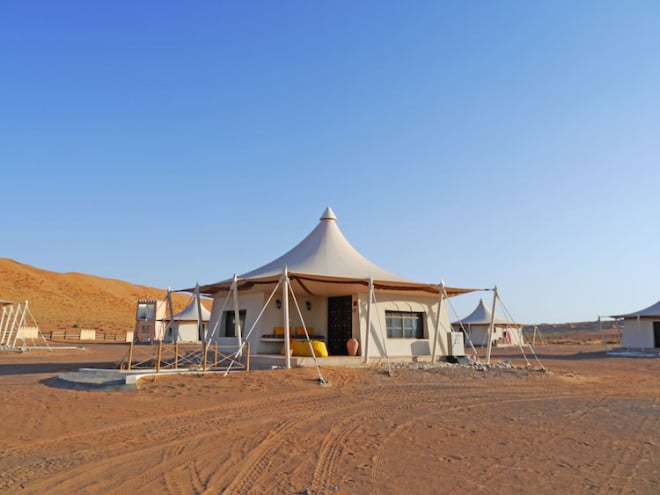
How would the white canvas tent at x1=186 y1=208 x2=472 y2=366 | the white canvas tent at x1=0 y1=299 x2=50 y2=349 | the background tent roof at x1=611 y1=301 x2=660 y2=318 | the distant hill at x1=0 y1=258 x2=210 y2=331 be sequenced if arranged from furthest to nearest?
the distant hill at x1=0 y1=258 x2=210 y2=331 → the background tent roof at x1=611 y1=301 x2=660 y2=318 → the white canvas tent at x1=0 y1=299 x2=50 y2=349 → the white canvas tent at x1=186 y1=208 x2=472 y2=366

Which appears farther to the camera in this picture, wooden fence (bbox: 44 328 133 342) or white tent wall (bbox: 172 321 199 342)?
wooden fence (bbox: 44 328 133 342)

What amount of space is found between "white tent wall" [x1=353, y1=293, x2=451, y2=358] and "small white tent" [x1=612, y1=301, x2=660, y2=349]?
17672 millimetres

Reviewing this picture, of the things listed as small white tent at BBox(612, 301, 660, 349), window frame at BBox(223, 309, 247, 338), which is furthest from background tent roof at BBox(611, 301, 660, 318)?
window frame at BBox(223, 309, 247, 338)

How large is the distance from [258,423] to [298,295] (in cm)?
1031

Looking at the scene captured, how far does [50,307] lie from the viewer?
63.3 metres

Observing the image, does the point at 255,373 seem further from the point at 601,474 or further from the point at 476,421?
the point at 601,474

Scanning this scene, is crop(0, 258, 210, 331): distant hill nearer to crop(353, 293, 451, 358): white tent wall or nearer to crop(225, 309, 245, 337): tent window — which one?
crop(225, 309, 245, 337): tent window

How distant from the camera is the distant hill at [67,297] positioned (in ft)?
192

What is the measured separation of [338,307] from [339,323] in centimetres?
56

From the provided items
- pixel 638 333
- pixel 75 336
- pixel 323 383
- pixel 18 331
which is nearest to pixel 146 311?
pixel 75 336

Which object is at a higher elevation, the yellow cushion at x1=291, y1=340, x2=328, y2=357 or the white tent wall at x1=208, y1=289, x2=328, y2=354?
the white tent wall at x1=208, y1=289, x2=328, y2=354

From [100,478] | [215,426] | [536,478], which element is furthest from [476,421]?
[100,478]

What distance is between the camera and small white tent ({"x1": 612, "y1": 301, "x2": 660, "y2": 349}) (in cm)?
3035

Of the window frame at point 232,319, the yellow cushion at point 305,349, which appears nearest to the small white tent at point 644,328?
the yellow cushion at point 305,349
